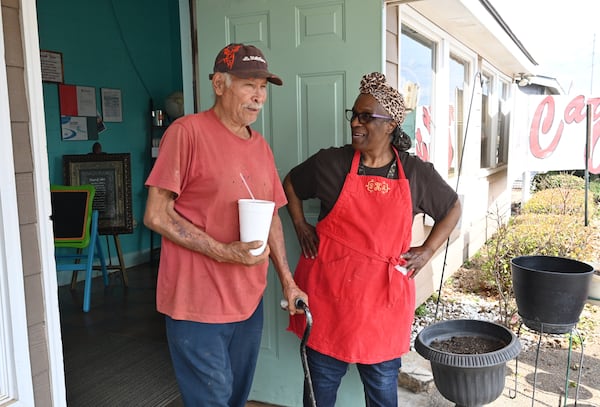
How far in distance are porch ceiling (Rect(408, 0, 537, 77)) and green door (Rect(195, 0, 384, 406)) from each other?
1210mm

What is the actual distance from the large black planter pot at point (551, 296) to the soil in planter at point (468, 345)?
1.22 ft

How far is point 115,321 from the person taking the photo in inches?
169

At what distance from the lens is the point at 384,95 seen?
6.82 ft

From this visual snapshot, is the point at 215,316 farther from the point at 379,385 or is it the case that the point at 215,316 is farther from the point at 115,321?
the point at 115,321

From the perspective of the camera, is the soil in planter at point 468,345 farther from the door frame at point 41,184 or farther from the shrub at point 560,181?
the shrub at point 560,181

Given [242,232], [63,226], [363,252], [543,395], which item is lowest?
[543,395]

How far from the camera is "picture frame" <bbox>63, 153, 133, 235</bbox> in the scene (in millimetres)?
5195

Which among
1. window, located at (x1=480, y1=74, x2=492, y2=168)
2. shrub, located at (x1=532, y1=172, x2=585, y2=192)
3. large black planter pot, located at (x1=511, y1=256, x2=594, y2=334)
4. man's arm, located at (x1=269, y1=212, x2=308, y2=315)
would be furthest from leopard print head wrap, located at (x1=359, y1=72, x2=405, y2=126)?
shrub, located at (x1=532, y1=172, x2=585, y2=192)

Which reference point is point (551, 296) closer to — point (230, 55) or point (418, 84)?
point (230, 55)

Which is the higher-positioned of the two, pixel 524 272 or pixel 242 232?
pixel 242 232

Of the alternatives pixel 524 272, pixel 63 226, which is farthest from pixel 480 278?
pixel 63 226

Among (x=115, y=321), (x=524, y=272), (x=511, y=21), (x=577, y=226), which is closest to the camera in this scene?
(x=524, y=272)

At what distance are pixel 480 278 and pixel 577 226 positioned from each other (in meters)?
1.20

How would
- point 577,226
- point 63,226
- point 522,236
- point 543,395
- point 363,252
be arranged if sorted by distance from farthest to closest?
point 577,226, point 522,236, point 63,226, point 543,395, point 363,252
